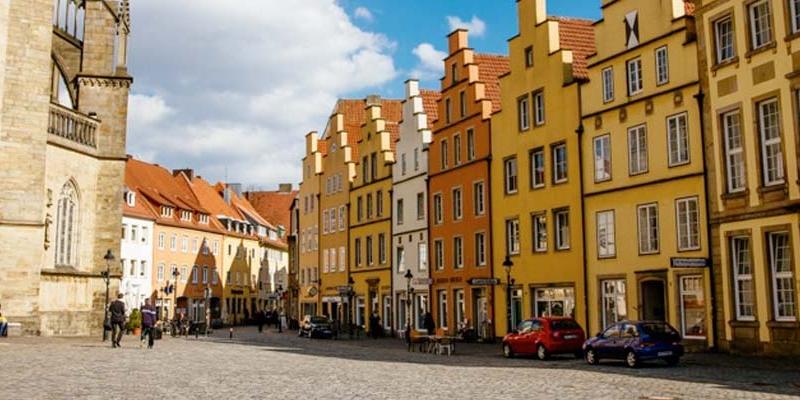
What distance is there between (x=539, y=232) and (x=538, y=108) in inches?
209

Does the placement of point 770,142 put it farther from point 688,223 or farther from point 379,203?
point 379,203

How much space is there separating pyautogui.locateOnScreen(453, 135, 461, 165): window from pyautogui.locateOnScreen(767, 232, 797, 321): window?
68.1ft

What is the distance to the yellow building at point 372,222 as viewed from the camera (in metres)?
53.4

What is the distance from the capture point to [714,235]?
27750 mm

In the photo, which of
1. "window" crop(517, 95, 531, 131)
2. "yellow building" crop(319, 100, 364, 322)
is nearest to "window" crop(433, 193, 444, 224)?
"window" crop(517, 95, 531, 131)

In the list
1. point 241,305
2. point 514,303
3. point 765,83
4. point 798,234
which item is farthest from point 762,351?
point 241,305

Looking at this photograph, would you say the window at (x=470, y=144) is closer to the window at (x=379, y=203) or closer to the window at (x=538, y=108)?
the window at (x=538, y=108)

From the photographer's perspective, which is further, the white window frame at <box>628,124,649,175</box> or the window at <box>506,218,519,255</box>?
the window at <box>506,218,519,255</box>

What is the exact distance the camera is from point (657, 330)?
23.5m

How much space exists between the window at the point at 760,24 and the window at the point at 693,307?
24.9 ft

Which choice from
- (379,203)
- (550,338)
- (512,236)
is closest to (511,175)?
(512,236)

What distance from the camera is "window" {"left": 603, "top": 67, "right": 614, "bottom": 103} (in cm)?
3284

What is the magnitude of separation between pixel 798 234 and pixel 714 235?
11.7 ft

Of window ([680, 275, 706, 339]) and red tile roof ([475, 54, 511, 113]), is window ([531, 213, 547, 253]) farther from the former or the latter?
window ([680, 275, 706, 339])
